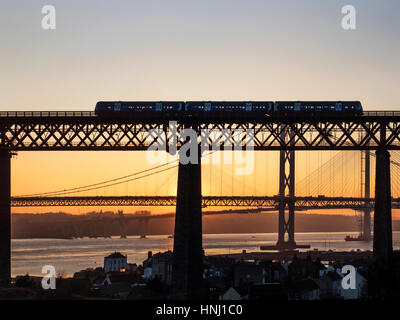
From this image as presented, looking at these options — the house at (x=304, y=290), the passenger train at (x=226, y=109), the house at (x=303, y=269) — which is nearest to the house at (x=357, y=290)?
the house at (x=304, y=290)

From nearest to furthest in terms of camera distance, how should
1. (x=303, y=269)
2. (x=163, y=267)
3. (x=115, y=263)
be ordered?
1. (x=303, y=269)
2. (x=163, y=267)
3. (x=115, y=263)

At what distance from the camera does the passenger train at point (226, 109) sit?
82.6 m

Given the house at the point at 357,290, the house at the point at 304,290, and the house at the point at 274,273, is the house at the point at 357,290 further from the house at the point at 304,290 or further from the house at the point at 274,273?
the house at the point at 274,273

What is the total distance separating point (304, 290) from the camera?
9519cm

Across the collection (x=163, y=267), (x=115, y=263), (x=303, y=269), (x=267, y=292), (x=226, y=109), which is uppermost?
(x=226, y=109)

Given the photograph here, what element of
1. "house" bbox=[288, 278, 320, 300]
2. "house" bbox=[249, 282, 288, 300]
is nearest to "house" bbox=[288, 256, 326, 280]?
"house" bbox=[288, 278, 320, 300]

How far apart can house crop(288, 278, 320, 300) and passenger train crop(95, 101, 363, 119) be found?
68.3 feet

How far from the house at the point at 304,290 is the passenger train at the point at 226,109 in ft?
68.3

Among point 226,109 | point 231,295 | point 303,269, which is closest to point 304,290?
→ point 231,295

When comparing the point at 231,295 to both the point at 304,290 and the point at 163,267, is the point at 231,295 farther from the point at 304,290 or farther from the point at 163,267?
the point at 163,267

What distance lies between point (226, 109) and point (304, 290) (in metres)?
24.2

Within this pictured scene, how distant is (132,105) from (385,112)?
81.2 feet

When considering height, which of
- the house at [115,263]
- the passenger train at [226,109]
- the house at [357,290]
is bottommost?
the house at [115,263]

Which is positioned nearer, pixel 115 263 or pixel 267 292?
pixel 267 292
